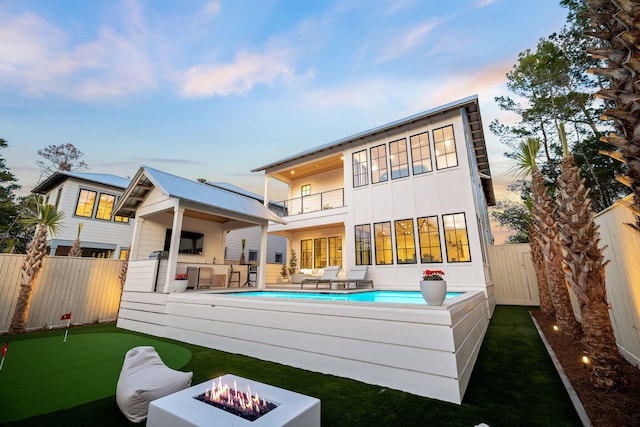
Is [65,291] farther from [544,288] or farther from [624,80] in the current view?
[544,288]

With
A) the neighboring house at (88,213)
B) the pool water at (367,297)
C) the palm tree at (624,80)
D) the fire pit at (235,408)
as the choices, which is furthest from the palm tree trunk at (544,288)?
the neighboring house at (88,213)

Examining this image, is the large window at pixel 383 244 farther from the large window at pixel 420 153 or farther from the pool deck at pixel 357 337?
the pool deck at pixel 357 337

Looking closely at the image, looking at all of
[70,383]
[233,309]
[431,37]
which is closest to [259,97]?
[431,37]

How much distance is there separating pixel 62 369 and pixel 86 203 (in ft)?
44.7

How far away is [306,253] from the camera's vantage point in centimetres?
1415

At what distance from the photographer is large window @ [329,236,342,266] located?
1310 centimetres

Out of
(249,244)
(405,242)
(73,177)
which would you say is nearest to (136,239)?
(73,177)

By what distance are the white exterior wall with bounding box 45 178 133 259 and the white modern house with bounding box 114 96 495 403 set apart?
7150mm

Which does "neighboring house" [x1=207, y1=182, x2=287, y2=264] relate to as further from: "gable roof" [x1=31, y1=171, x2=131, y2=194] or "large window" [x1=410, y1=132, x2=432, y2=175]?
"large window" [x1=410, y1=132, x2=432, y2=175]

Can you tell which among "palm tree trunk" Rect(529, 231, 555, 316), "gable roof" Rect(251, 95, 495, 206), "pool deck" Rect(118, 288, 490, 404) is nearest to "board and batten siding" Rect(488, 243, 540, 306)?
"palm tree trunk" Rect(529, 231, 555, 316)

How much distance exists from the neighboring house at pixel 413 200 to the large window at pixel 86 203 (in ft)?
35.5

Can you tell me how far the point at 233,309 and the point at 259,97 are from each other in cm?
1415

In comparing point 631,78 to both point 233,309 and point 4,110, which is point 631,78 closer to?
point 233,309

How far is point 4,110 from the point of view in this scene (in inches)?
559
